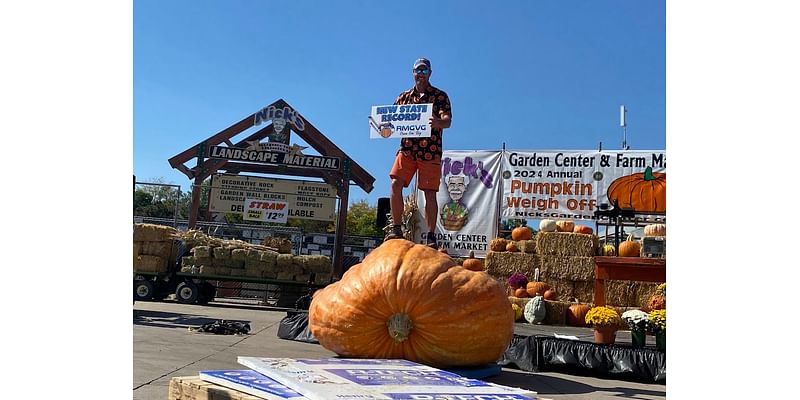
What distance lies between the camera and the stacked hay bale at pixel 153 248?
8.58 m

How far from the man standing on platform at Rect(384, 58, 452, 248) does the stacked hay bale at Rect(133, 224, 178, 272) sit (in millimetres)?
5800

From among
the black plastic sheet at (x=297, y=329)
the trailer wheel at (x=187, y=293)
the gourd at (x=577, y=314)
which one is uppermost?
the black plastic sheet at (x=297, y=329)

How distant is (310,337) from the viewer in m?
3.84

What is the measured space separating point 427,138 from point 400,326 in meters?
1.62

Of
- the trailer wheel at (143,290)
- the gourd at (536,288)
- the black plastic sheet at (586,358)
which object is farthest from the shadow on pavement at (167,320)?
the gourd at (536,288)

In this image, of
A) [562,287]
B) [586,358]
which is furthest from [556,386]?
[562,287]

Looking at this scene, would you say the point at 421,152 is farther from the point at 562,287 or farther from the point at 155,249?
the point at 155,249

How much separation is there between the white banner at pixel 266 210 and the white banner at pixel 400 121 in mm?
7400

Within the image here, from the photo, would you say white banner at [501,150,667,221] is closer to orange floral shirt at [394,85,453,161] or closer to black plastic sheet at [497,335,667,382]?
orange floral shirt at [394,85,453,161]

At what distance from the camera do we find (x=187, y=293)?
8.48 metres

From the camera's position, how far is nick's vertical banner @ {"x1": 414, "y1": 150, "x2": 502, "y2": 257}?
1010 centimetres

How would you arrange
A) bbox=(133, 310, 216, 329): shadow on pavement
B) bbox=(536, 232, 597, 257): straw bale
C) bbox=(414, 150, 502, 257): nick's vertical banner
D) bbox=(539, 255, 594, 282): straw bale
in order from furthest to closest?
bbox=(414, 150, 502, 257): nick's vertical banner < bbox=(536, 232, 597, 257): straw bale < bbox=(539, 255, 594, 282): straw bale < bbox=(133, 310, 216, 329): shadow on pavement

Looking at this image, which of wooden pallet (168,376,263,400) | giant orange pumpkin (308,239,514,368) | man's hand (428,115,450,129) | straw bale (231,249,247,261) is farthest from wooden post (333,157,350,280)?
wooden pallet (168,376,263,400)

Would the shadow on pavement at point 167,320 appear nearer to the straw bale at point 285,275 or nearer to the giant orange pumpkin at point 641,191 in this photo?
the straw bale at point 285,275
